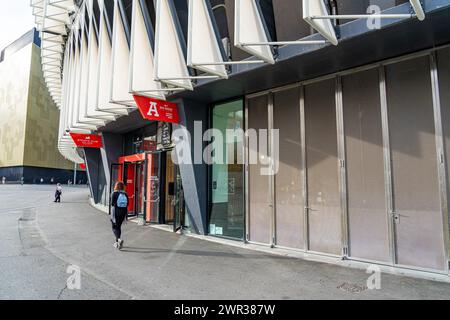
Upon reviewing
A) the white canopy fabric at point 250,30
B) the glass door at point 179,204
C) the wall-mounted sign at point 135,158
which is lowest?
the glass door at point 179,204

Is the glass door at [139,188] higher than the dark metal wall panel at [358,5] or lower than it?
lower

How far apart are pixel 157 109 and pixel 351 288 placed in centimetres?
720

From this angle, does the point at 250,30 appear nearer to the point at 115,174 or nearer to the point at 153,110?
the point at 153,110

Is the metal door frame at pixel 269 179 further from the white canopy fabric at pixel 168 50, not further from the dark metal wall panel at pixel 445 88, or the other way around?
the dark metal wall panel at pixel 445 88

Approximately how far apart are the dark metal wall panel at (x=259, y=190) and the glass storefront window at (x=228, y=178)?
351mm

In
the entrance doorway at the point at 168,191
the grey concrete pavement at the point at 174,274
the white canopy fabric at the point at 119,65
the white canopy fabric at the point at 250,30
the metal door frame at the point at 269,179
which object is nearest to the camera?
the grey concrete pavement at the point at 174,274

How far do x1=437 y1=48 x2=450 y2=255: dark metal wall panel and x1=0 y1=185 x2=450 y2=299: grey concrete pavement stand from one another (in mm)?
2695

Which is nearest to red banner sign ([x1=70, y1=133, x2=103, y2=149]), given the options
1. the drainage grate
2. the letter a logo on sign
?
the letter a logo on sign

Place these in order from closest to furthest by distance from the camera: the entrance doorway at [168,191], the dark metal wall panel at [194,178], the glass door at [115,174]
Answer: the dark metal wall panel at [194,178] → the entrance doorway at [168,191] → the glass door at [115,174]

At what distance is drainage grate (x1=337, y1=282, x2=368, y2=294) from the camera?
5094 mm

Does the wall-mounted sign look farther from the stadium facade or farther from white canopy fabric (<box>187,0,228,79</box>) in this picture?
white canopy fabric (<box>187,0,228,79</box>)

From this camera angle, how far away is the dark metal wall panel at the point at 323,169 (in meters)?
7.27

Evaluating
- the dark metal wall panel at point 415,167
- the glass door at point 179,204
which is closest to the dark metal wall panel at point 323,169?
the dark metal wall panel at point 415,167
